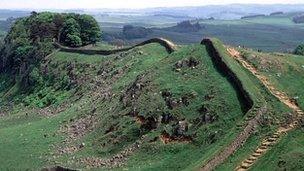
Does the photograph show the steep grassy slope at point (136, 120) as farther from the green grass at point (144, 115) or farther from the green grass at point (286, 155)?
the green grass at point (286, 155)

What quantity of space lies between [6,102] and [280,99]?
174ft

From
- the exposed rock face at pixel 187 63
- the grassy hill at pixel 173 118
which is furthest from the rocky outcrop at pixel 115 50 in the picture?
the exposed rock face at pixel 187 63

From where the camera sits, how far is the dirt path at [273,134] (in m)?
33.4

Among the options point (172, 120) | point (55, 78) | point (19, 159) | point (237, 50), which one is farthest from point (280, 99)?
point (55, 78)

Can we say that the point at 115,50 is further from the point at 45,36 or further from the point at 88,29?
the point at 45,36

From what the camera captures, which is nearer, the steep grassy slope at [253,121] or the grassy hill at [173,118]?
the steep grassy slope at [253,121]

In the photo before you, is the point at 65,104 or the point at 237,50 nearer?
the point at 237,50

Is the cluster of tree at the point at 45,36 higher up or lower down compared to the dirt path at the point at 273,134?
lower down

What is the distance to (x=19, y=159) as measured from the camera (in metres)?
49.9

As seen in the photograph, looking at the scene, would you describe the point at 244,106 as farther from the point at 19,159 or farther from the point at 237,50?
the point at 19,159

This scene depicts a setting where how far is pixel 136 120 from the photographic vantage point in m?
47.1

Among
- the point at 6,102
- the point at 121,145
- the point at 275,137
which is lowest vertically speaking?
the point at 6,102

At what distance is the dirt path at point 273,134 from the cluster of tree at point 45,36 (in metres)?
48.8

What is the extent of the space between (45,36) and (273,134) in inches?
2662
